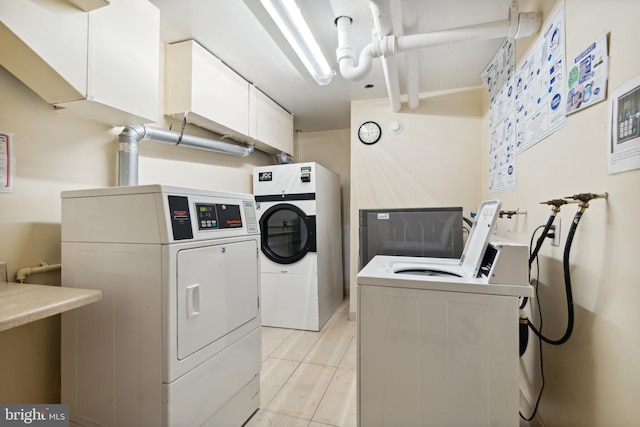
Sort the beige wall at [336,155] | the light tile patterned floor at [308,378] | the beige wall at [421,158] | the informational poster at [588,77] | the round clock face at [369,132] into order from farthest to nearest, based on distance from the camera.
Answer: the beige wall at [336,155]
the round clock face at [369,132]
the beige wall at [421,158]
the light tile patterned floor at [308,378]
the informational poster at [588,77]

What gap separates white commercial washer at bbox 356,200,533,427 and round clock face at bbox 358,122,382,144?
6.92 feet

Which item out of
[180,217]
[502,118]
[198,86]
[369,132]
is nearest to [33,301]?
[180,217]

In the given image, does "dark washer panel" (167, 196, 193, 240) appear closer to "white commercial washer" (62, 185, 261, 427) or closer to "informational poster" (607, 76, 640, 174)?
"white commercial washer" (62, 185, 261, 427)

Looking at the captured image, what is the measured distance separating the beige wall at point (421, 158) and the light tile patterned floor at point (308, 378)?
748 mm

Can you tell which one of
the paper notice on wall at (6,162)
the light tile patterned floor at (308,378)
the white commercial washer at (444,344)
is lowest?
the light tile patterned floor at (308,378)

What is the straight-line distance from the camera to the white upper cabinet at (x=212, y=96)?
2.19 meters

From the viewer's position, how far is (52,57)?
4.14 ft

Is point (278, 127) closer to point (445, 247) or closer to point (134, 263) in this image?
point (445, 247)

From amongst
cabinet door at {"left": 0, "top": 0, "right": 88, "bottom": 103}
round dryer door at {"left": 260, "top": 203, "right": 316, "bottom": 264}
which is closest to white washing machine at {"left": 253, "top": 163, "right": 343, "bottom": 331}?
round dryer door at {"left": 260, "top": 203, "right": 316, "bottom": 264}

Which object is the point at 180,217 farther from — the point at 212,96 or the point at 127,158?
the point at 212,96

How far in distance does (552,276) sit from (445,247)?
1.05 meters

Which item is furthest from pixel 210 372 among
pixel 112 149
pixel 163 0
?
pixel 163 0

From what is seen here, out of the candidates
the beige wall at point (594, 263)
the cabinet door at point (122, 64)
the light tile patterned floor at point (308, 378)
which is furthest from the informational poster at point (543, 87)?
the cabinet door at point (122, 64)

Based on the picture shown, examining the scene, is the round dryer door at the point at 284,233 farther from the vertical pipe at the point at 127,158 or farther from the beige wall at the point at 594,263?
the beige wall at the point at 594,263
